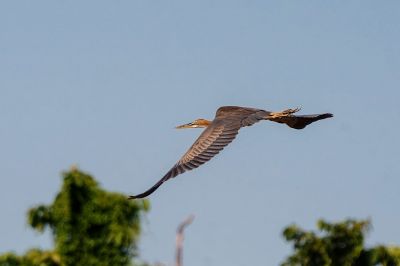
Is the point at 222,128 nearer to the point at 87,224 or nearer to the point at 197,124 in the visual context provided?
the point at 197,124

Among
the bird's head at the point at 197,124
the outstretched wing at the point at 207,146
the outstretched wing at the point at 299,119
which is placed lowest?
the outstretched wing at the point at 207,146

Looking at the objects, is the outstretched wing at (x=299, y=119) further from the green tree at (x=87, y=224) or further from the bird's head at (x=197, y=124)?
the green tree at (x=87, y=224)

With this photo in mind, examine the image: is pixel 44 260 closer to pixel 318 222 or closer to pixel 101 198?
pixel 101 198

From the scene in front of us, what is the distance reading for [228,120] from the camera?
1959 cm

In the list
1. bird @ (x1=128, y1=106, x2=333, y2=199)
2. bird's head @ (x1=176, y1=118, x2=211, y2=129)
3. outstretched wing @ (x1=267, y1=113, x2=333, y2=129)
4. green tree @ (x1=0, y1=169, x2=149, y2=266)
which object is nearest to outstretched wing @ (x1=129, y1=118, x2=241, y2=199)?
bird @ (x1=128, y1=106, x2=333, y2=199)

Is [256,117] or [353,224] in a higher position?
[353,224]

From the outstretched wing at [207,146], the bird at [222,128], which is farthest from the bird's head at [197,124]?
the outstretched wing at [207,146]

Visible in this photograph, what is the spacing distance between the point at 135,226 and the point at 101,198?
1.04 meters

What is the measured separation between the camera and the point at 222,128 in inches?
758

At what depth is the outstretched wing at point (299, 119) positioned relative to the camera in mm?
20609

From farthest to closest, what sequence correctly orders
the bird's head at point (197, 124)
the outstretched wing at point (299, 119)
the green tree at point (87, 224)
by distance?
the green tree at point (87, 224) → the bird's head at point (197, 124) → the outstretched wing at point (299, 119)

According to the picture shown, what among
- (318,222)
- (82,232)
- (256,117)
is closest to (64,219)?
(82,232)

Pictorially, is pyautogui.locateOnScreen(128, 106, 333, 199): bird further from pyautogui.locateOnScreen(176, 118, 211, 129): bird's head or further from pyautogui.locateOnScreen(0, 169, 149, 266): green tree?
pyautogui.locateOnScreen(0, 169, 149, 266): green tree

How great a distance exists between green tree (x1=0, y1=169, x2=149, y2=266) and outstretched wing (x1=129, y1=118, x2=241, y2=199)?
21.0 m
